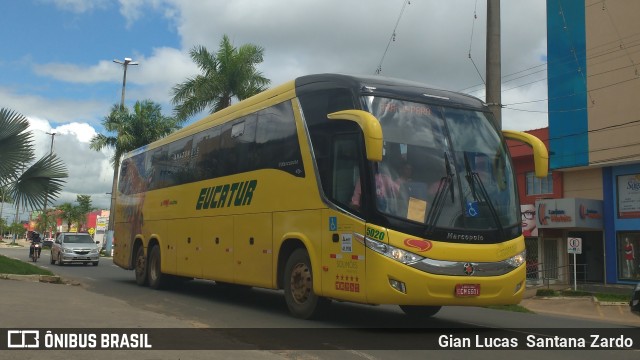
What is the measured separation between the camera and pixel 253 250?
11.3 metres

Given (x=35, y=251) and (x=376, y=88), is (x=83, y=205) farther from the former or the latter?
(x=376, y=88)

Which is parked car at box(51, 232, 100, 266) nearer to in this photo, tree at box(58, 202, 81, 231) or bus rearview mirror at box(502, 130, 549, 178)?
bus rearview mirror at box(502, 130, 549, 178)

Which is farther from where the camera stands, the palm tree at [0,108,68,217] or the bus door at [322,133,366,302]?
the palm tree at [0,108,68,217]

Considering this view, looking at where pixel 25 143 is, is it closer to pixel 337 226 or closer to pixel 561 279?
pixel 337 226

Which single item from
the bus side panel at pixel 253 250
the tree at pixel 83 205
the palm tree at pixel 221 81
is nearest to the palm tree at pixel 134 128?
the palm tree at pixel 221 81

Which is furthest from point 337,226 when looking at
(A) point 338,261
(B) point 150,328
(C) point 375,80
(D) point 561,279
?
(D) point 561,279

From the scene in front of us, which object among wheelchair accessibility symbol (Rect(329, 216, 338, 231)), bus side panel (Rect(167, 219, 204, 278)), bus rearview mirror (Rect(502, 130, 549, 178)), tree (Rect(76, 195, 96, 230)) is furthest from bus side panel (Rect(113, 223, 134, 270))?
tree (Rect(76, 195, 96, 230))

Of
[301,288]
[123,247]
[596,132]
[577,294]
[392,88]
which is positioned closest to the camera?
[392,88]

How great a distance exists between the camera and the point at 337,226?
29.5ft

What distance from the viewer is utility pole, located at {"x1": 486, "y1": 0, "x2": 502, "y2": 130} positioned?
48.1ft

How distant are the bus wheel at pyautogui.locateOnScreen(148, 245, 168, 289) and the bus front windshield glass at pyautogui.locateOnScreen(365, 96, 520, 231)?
9283mm

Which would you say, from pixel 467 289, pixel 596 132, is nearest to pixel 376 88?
pixel 467 289

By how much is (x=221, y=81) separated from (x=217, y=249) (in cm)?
1992

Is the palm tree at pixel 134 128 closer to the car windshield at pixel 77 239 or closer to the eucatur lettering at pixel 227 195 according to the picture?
the car windshield at pixel 77 239
